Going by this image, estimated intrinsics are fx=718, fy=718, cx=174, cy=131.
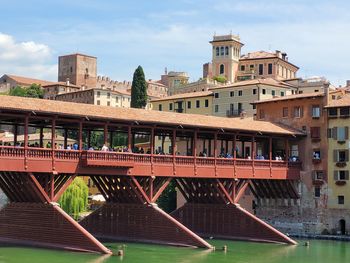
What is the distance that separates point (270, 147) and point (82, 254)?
2004 cm

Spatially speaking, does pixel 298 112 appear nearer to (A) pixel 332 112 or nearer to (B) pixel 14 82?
(A) pixel 332 112

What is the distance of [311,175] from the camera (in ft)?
180

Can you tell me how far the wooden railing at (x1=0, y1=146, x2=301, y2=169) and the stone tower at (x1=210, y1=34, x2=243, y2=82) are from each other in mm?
72432

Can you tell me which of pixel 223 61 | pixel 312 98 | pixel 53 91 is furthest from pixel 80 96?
pixel 312 98

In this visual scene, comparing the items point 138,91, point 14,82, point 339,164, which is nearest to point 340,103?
point 339,164

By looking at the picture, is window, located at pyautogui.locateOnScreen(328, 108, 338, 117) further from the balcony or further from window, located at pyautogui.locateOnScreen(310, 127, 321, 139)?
the balcony

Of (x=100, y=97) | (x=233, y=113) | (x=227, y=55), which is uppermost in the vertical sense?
(x=227, y=55)

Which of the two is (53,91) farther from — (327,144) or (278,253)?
(278,253)

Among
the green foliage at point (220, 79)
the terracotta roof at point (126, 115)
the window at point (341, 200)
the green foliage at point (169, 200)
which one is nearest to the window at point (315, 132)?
the terracotta roof at point (126, 115)

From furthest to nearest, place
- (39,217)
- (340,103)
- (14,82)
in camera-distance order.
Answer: (14,82) → (340,103) → (39,217)

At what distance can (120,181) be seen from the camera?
43625 mm

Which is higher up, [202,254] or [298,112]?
[298,112]

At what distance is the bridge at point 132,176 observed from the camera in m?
37.6

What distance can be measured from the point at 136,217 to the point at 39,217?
7.23 meters
